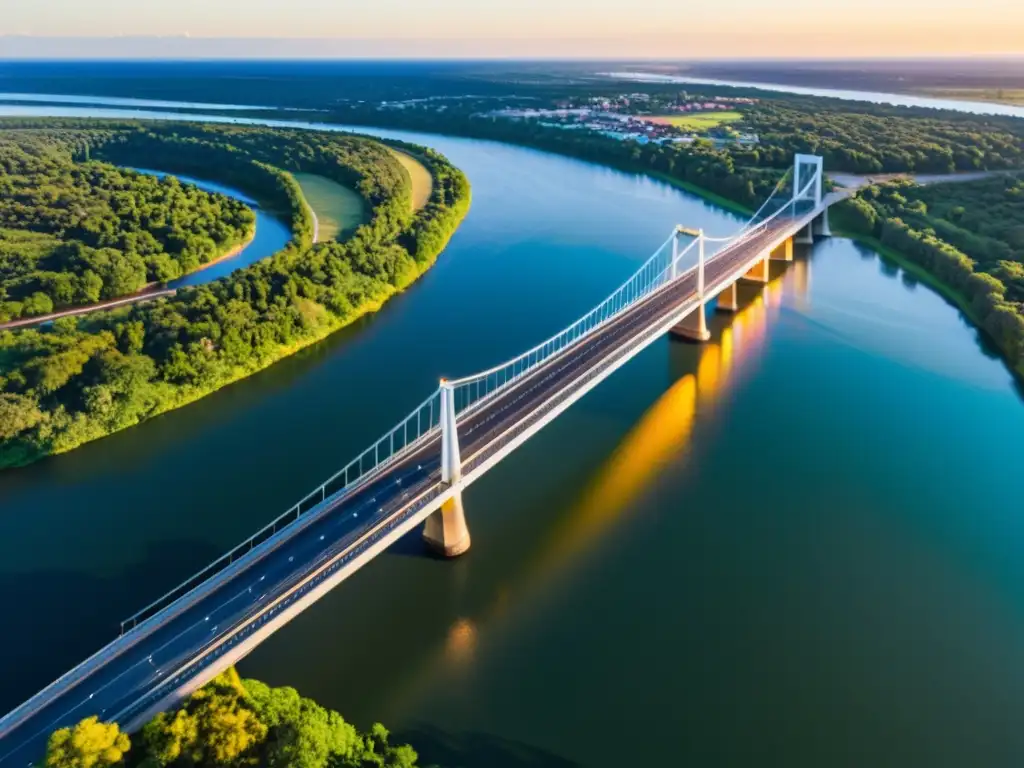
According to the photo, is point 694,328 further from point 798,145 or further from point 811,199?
point 798,145

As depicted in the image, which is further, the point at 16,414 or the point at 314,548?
the point at 16,414

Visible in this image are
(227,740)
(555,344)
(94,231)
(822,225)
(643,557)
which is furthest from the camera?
(822,225)

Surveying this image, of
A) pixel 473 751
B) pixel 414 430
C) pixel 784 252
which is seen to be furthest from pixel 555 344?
pixel 473 751

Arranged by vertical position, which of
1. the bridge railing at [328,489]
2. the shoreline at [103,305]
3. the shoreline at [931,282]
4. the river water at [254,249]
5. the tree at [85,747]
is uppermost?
the tree at [85,747]

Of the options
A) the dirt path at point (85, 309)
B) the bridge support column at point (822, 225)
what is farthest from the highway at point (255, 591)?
the bridge support column at point (822, 225)

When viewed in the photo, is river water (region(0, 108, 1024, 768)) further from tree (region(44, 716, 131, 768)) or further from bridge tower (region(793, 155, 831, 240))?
bridge tower (region(793, 155, 831, 240))

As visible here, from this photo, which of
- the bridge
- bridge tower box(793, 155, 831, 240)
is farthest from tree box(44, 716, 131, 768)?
bridge tower box(793, 155, 831, 240)

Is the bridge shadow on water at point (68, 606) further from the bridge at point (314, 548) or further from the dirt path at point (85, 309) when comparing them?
the dirt path at point (85, 309)
